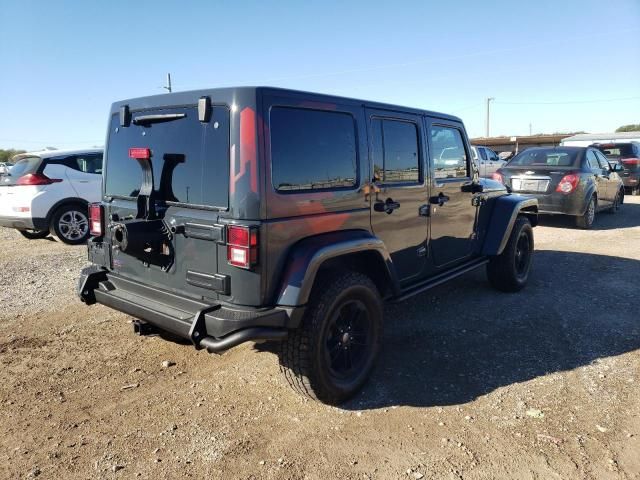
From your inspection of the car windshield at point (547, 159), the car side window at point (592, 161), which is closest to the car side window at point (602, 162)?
the car side window at point (592, 161)

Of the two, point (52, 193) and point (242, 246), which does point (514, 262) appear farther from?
point (52, 193)

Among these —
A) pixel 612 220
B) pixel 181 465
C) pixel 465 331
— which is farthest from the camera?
pixel 612 220

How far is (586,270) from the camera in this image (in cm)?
661

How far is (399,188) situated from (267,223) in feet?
4.74

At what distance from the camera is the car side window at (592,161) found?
10055 millimetres

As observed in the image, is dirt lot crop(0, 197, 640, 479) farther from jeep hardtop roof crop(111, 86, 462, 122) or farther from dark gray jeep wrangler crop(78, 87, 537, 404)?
jeep hardtop roof crop(111, 86, 462, 122)

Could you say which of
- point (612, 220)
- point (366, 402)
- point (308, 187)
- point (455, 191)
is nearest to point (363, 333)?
point (366, 402)

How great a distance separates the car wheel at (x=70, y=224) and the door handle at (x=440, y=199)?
6880mm

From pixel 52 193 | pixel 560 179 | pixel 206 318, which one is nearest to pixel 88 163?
pixel 52 193

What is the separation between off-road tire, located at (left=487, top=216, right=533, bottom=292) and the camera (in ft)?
17.5

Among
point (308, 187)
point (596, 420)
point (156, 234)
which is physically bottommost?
→ point (596, 420)

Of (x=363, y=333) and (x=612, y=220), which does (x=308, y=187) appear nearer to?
(x=363, y=333)

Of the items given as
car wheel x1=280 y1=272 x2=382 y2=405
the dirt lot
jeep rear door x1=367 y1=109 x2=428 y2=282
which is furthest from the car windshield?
car wheel x1=280 y1=272 x2=382 y2=405

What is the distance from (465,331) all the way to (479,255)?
1.09 metres
